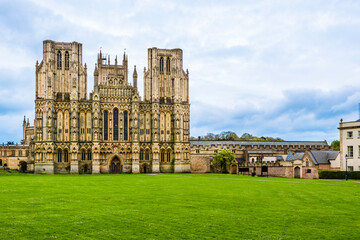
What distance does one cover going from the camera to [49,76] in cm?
8612

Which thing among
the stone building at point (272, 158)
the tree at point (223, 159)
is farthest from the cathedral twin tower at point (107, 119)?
the stone building at point (272, 158)

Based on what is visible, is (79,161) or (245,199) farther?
(79,161)

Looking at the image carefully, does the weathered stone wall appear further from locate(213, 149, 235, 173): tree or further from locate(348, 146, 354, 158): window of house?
locate(348, 146, 354, 158): window of house

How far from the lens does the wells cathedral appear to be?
278 ft

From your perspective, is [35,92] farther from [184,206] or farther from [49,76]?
[184,206]

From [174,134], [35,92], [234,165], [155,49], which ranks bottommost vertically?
[234,165]

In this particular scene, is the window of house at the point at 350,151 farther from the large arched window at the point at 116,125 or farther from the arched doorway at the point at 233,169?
the large arched window at the point at 116,125

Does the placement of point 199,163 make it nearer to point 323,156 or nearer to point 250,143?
point 250,143

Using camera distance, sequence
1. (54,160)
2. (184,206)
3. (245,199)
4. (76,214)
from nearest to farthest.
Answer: (76,214)
(184,206)
(245,199)
(54,160)

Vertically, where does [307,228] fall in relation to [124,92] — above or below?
below

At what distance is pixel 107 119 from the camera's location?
288 feet

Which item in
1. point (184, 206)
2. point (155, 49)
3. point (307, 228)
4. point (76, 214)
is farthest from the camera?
point (155, 49)

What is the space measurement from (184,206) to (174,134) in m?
66.7

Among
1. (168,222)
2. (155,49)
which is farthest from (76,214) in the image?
(155,49)
